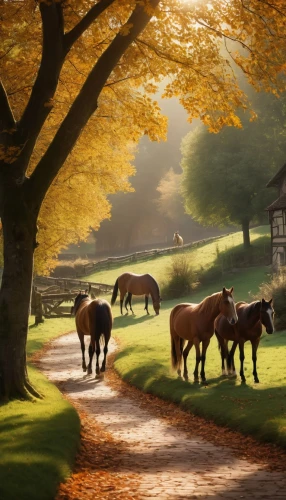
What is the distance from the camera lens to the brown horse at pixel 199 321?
16500 mm

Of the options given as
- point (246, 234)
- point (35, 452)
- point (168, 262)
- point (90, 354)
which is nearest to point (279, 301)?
point (90, 354)

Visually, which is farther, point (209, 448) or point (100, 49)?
point (100, 49)

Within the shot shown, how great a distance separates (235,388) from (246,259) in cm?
4108

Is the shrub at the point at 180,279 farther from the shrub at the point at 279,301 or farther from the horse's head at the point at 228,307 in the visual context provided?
the horse's head at the point at 228,307

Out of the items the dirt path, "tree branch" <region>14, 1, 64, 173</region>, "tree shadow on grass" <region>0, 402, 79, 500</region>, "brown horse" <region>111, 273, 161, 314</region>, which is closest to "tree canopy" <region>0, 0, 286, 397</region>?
"tree branch" <region>14, 1, 64, 173</region>

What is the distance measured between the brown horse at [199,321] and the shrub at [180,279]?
28744 millimetres

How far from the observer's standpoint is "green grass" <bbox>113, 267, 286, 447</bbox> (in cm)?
1339

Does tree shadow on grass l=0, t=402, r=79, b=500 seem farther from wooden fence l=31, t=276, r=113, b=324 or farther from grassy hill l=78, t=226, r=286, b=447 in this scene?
wooden fence l=31, t=276, r=113, b=324

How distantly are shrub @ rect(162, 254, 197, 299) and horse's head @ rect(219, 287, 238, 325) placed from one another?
104 feet

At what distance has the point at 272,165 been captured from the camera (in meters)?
58.7

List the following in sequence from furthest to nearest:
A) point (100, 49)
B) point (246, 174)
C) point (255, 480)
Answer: point (246, 174) → point (100, 49) → point (255, 480)

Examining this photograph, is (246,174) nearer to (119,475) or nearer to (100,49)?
(100,49)

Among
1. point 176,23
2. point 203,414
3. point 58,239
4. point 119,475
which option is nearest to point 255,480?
point 119,475

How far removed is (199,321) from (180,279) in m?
31.3
